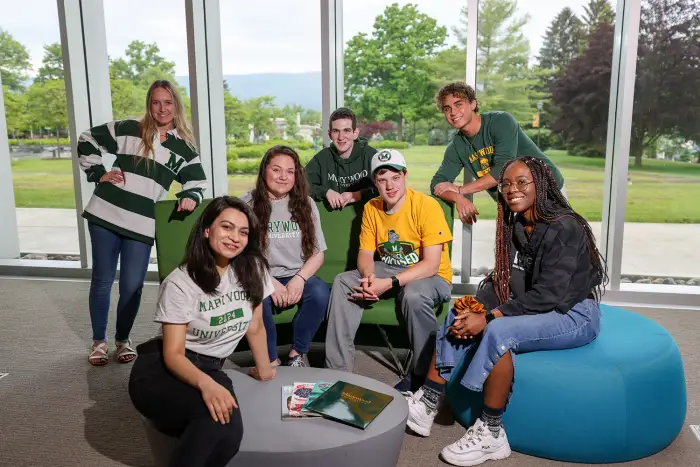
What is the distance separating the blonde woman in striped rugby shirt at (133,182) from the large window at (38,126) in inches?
90.1

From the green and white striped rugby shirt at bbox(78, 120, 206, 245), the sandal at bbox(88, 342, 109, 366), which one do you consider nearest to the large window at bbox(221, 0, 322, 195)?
the green and white striped rugby shirt at bbox(78, 120, 206, 245)

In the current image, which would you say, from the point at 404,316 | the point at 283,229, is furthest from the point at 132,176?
the point at 404,316

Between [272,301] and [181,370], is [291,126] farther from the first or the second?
[181,370]

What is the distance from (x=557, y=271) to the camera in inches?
88.8

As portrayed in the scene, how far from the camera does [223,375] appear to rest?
2.07 meters

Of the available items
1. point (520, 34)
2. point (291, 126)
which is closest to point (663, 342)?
point (520, 34)

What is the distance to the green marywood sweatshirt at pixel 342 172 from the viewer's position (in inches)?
137

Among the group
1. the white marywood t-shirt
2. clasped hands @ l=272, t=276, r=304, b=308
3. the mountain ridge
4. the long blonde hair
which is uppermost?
the mountain ridge

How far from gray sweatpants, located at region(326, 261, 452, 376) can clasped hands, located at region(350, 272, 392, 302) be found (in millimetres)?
62

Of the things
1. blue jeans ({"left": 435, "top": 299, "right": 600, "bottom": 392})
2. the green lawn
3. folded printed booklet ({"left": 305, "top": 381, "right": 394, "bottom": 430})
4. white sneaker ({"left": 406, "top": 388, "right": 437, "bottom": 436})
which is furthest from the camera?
the green lawn

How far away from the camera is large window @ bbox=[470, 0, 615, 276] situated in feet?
14.5

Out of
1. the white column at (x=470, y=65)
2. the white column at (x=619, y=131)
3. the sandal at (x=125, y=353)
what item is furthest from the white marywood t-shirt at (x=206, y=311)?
the white column at (x=619, y=131)

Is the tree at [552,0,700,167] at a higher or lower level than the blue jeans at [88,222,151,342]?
higher

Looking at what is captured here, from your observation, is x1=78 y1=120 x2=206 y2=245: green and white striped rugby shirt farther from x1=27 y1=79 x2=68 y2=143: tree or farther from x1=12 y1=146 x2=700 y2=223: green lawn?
x1=27 y1=79 x2=68 y2=143: tree
